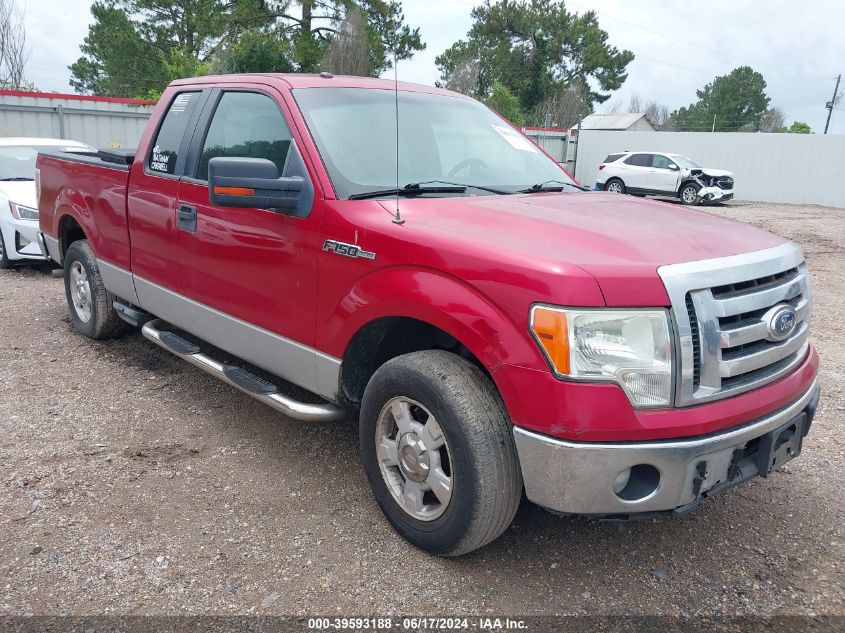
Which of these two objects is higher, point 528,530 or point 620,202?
point 620,202

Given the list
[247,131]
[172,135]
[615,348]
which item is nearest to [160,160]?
[172,135]

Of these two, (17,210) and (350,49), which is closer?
(17,210)

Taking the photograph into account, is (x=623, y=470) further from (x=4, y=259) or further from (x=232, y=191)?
(x=4, y=259)

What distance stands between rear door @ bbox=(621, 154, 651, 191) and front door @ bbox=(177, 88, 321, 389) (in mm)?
21620

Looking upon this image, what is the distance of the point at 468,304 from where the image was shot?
2512mm

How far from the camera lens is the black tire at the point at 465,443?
8.27ft

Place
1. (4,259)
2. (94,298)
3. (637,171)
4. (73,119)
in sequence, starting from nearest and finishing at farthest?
(94,298) < (4,259) < (73,119) < (637,171)

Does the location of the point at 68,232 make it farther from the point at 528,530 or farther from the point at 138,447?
the point at 528,530

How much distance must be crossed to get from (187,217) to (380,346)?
Answer: 59.3 inches

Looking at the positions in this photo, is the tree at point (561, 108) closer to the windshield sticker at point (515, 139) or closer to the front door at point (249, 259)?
the windshield sticker at point (515, 139)

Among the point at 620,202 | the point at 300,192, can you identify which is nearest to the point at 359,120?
the point at 300,192

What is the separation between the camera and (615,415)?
229cm

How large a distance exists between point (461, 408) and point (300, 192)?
128 cm

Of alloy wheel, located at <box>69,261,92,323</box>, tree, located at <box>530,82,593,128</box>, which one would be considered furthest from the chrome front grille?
tree, located at <box>530,82,593,128</box>
